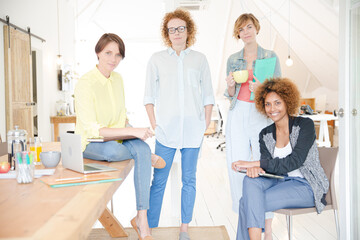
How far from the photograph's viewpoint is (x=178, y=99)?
232cm

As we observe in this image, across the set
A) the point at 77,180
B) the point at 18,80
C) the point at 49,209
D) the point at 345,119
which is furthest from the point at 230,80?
the point at 18,80

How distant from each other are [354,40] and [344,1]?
257mm

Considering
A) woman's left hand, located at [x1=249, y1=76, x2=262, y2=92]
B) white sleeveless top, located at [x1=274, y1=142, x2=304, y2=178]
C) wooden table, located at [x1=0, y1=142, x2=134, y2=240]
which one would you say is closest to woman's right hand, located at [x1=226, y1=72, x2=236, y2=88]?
woman's left hand, located at [x1=249, y1=76, x2=262, y2=92]

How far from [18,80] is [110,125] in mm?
3937

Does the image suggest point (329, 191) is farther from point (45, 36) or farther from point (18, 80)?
point (45, 36)

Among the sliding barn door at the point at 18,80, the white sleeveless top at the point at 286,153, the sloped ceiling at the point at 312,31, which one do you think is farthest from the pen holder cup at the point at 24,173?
the sloped ceiling at the point at 312,31

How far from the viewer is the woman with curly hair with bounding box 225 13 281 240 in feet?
7.54

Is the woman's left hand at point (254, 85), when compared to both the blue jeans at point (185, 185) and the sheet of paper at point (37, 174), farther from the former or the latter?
the sheet of paper at point (37, 174)

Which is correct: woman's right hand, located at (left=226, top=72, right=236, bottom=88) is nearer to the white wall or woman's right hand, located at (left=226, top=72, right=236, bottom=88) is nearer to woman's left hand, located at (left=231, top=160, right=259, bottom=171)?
woman's left hand, located at (left=231, top=160, right=259, bottom=171)

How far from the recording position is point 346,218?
7.22ft

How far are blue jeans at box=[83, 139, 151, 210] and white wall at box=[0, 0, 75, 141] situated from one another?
148 inches

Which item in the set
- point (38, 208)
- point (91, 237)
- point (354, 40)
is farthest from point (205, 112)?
point (38, 208)

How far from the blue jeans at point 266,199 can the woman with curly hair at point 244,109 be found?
45 centimetres

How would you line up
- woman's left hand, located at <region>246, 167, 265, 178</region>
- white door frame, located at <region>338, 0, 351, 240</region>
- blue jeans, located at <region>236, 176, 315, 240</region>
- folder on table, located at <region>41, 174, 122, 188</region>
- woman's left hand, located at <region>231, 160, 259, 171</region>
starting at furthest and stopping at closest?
1. white door frame, located at <region>338, 0, 351, 240</region>
2. woman's left hand, located at <region>231, 160, 259, 171</region>
3. woman's left hand, located at <region>246, 167, 265, 178</region>
4. blue jeans, located at <region>236, 176, 315, 240</region>
5. folder on table, located at <region>41, 174, 122, 188</region>
